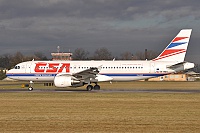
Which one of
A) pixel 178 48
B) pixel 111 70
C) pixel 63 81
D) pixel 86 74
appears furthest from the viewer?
pixel 178 48

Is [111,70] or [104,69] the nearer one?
[111,70]

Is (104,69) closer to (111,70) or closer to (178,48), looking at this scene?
(111,70)

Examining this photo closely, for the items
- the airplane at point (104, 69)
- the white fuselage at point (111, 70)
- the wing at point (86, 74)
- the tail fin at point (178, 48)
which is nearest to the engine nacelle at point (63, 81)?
the wing at point (86, 74)

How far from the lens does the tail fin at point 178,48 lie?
4338 cm

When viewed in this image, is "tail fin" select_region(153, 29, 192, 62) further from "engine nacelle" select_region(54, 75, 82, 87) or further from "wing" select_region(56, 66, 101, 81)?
"engine nacelle" select_region(54, 75, 82, 87)

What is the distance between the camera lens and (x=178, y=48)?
43.5 meters

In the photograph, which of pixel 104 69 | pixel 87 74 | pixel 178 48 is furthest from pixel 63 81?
pixel 178 48

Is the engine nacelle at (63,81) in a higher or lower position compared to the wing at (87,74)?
lower

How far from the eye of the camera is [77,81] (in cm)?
3866

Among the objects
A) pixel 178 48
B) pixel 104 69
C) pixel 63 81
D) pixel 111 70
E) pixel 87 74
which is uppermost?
pixel 178 48

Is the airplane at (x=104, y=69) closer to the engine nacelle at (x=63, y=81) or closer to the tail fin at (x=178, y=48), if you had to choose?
the tail fin at (x=178, y=48)

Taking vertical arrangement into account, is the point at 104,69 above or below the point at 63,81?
above

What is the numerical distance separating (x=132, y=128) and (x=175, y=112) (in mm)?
5791

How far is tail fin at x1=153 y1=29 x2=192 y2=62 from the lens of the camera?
43.4 m
